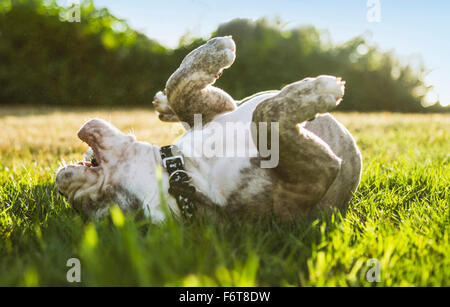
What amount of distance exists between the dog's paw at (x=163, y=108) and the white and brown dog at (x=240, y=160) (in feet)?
1.39

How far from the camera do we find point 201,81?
96.0 inches

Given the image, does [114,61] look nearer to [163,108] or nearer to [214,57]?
[163,108]

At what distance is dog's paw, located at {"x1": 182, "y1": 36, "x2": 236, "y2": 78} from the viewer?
94.4 inches

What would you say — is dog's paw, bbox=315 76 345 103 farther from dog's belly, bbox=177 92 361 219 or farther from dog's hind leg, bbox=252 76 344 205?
dog's belly, bbox=177 92 361 219

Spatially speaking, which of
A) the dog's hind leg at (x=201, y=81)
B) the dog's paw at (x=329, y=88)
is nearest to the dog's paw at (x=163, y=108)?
the dog's hind leg at (x=201, y=81)

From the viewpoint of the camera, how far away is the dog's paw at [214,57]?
240 cm

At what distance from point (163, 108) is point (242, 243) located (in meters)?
1.43

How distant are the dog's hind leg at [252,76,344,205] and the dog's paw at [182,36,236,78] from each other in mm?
552

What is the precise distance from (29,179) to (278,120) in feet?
6.82

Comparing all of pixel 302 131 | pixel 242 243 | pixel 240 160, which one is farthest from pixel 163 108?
pixel 242 243

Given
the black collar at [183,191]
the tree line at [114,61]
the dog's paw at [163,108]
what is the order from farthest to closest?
the tree line at [114,61], the dog's paw at [163,108], the black collar at [183,191]

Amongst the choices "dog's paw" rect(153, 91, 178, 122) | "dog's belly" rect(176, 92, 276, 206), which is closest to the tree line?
"dog's paw" rect(153, 91, 178, 122)

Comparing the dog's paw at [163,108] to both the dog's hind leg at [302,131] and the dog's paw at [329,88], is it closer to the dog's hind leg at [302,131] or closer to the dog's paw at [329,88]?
the dog's hind leg at [302,131]

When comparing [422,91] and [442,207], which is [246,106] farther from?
[422,91]
